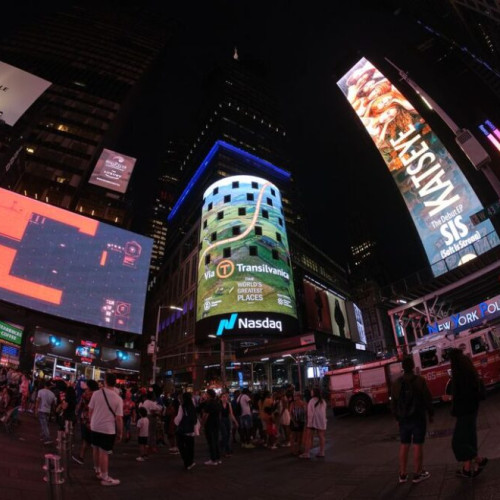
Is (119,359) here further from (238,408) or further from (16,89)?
(238,408)

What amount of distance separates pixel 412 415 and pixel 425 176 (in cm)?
1993

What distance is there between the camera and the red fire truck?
1404 centimetres

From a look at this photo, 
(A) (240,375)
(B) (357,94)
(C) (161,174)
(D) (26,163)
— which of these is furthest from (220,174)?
(C) (161,174)

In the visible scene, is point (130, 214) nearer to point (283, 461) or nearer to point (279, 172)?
point (279, 172)

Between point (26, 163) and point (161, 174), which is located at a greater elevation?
point (161, 174)

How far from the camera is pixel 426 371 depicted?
15.0m

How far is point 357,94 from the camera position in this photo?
26.3 metres

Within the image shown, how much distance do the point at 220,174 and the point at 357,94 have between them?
45.3 m

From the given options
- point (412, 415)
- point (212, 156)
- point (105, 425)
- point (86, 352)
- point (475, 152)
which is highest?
point (212, 156)

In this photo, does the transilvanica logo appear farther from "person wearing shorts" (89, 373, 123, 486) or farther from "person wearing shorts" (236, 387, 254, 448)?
"person wearing shorts" (89, 373, 123, 486)

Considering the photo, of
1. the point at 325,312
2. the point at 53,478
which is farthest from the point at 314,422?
the point at 325,312

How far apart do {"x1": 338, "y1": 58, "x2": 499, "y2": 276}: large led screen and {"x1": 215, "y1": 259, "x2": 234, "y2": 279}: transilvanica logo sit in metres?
21.1

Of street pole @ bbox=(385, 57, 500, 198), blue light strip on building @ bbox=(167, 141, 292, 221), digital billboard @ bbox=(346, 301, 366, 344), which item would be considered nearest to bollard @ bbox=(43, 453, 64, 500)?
street pole @ bbox=(385, 57, 500, 198)

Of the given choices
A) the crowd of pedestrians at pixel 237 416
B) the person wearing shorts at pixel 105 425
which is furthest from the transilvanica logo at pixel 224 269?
the person wearing shorts at pixel 105 425
